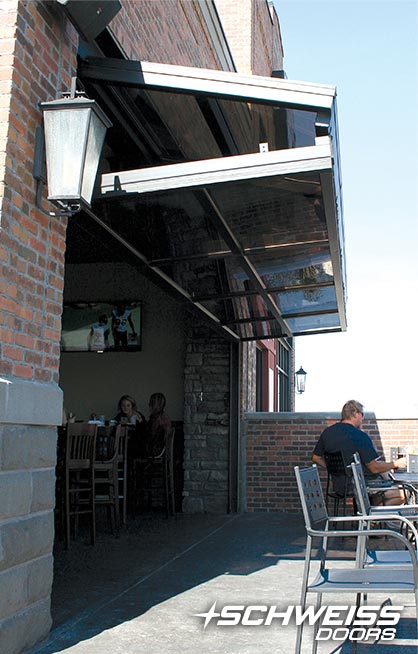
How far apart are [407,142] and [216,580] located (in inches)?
200

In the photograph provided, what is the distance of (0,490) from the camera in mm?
2973

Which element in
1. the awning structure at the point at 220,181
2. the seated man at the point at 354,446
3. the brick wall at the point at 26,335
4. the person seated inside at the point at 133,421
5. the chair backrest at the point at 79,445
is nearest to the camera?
the brick wall at the point at 26,335

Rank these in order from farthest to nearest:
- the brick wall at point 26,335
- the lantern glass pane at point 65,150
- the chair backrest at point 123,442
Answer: the chair backrest at point 123,442 → the lantern glass pane at point 65,150 → the brick wall at point 26,335

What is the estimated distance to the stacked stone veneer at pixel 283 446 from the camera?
30.2 feet

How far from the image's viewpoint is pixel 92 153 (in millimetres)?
3463

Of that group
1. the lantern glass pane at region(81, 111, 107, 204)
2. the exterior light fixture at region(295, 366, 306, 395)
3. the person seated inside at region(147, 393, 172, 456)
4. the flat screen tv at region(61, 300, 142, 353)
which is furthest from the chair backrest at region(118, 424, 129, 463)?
the exterior light fixture at region(295, 366, 306, 395)

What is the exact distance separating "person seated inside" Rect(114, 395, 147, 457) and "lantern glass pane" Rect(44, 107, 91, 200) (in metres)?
5.58

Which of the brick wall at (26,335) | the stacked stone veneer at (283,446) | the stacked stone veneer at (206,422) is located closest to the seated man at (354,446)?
the stacked stone veneer at (283,446)

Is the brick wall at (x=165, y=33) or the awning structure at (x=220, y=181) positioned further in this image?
the brick wall at (x=165, y=33)

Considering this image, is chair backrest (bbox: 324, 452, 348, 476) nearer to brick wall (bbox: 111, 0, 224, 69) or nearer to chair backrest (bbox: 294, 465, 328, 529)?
chair backrest (bbox: 294, 465, 328, 529)

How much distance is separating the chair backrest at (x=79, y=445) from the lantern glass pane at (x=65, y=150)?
131 inches

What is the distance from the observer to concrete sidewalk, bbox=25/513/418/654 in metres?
3.35

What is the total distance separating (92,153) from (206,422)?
6.31 metres

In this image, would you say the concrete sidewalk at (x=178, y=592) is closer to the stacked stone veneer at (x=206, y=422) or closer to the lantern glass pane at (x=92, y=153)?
the stacked stone veneer at (x=206, y=422)
